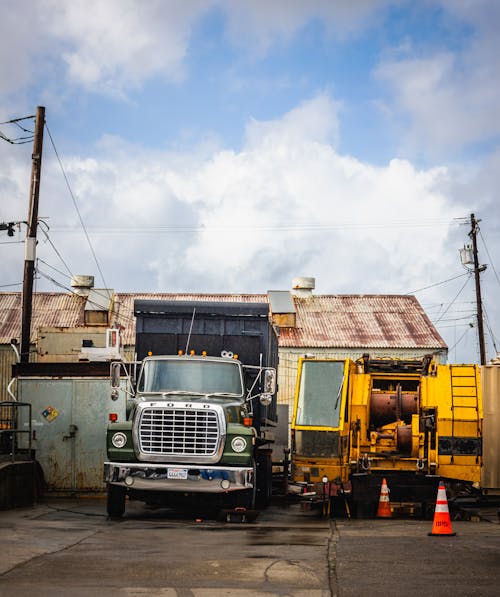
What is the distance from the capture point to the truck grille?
1770 cm

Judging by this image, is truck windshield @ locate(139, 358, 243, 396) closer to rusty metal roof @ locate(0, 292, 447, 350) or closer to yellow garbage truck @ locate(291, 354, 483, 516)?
yellow garbage truck @ locate(291, 354, 483, 516)

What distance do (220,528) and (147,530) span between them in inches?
49.9

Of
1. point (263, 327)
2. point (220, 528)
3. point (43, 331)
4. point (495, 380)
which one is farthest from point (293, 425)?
point (43, 331)

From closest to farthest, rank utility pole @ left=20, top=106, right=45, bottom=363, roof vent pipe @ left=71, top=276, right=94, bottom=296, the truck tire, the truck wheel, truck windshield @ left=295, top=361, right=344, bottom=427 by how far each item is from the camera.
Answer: the truck wheel → truck windshield @ left=295, top=361, right=344, bottom=427 → the truck tire → utility pole @ left=20, top=106, right=45, bottom=363 → roof vent pipe @ left=71, top=276, right=94, bottom=296

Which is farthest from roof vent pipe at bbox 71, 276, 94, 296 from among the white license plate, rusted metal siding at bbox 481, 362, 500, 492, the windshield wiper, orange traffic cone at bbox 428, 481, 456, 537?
orange traffic cone at bbox 428, 481, 456, 537

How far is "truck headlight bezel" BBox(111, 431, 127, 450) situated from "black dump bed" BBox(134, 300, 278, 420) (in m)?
2.88

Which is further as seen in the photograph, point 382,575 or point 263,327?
point 263,327

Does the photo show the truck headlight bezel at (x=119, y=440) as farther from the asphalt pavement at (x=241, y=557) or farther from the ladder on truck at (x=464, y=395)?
the ladder on truck at (x=464, y=395)

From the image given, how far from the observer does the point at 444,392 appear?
19.2 meters

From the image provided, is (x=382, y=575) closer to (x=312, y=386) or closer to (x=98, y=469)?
(x=312, y=386)

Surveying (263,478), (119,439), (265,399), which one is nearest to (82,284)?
(263,478)

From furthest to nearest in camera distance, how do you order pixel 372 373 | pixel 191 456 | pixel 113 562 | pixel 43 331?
pixel 43 331 < pixel 372 373 < pixel 191 456 < pixel 113 562

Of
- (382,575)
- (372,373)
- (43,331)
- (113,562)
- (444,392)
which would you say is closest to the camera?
(382,575)

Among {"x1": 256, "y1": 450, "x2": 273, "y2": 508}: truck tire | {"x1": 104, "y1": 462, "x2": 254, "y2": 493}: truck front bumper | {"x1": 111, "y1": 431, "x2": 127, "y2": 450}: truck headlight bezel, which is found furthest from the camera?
{"x1": 256, "y1": 450, "x2": 273, "y2": 508}: truck tire
